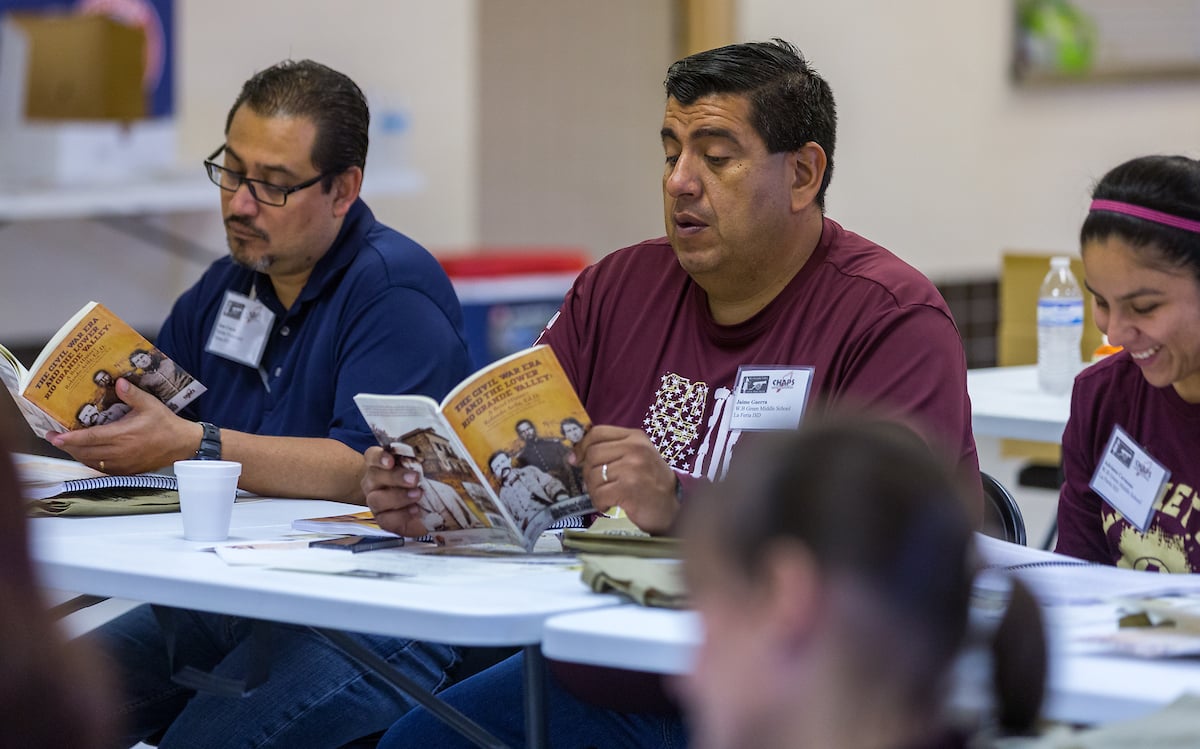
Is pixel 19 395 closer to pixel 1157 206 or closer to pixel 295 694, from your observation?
pixel 295 694

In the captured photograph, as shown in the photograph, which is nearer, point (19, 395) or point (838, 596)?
point (838, 596)

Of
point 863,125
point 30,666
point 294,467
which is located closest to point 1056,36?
point 863,125

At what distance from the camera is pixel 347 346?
245 cm

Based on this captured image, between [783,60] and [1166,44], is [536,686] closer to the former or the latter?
[783,60]

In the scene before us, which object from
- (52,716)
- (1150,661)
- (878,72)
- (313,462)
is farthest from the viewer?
(878,72)

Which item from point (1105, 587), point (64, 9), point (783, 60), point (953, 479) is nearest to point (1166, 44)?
point (64, 9)

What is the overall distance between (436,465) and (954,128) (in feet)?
17.8

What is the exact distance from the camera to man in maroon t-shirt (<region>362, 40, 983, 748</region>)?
1.96m

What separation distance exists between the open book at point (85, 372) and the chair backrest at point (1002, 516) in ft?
4.00

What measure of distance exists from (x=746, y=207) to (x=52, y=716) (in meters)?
1.45

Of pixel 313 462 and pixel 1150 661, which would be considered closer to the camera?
pixel 1150 661

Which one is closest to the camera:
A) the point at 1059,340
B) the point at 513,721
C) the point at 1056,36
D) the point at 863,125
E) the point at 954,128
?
the point at 513,721

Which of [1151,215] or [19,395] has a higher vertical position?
[1151,215]

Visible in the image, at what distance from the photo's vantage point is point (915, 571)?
34.1 inches
